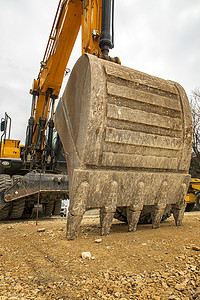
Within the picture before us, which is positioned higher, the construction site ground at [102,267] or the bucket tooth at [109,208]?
the bucket tooth at [109,208]

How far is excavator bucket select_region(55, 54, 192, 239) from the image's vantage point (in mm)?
2104

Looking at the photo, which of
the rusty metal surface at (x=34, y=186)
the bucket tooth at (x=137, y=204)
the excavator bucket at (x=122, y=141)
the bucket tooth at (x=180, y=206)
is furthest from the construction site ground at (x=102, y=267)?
the rusty metal surface at (x=34, y=186)

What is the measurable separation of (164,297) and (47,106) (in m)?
5.48

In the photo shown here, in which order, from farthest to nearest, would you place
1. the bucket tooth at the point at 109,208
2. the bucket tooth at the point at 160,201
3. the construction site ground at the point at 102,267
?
the bucket tooth at the point at 160,201 → the bucket tooth at the point at 109,208 → the construction site ground at the point at 102,267

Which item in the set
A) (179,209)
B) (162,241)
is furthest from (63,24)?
(162,241)

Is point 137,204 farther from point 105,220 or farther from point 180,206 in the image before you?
point 180,206

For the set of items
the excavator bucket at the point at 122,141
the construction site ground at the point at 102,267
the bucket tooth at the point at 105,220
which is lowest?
the construction site ground at the point at 102,267

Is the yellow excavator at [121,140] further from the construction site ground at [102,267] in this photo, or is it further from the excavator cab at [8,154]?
the excavator cab at [8,154]

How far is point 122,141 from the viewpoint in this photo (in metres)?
2.25

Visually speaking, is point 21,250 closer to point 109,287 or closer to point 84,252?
point 84,252

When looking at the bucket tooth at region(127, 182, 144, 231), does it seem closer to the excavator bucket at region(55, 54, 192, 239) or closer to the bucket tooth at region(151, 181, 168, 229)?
the excavator bucket at region(55, 54, 192, 239)

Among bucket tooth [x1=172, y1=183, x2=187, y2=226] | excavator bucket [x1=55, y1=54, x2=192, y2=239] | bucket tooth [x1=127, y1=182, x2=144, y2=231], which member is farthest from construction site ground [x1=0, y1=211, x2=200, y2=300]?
bucket tooth [x1=172, y1=183, x2=187, y2=226]

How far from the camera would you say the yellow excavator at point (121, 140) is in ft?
6.91

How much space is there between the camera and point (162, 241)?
203cm
